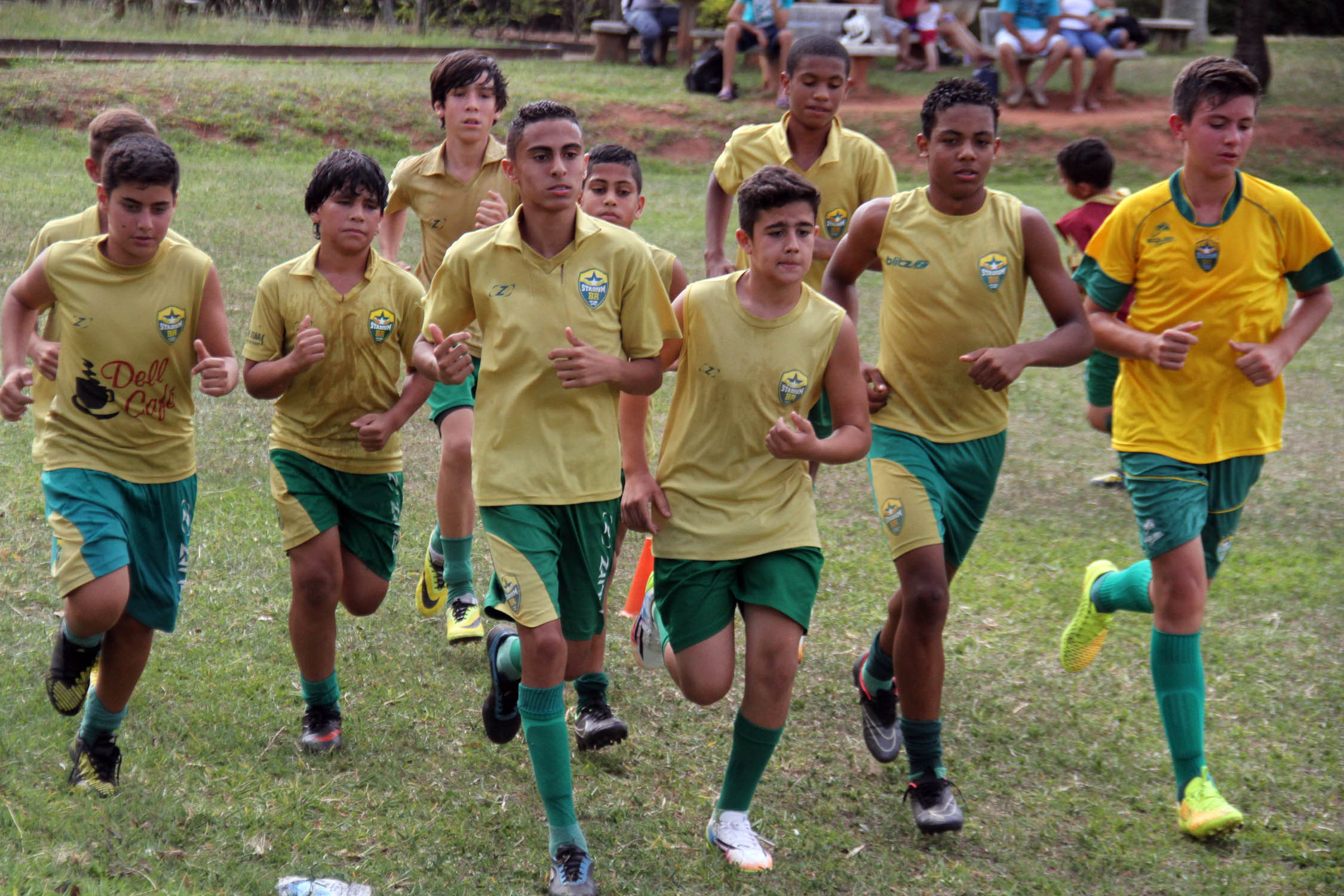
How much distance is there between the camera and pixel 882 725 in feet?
15.6

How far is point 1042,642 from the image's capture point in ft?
19.4

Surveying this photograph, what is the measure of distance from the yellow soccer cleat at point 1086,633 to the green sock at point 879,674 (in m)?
1.02

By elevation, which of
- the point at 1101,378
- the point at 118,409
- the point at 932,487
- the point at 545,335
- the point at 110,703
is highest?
the point at 545,335

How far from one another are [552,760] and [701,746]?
1.11 metres

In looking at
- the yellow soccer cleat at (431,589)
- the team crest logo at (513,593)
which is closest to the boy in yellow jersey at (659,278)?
the team crest logo at (513,593)

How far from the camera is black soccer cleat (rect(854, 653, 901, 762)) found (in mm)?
4707

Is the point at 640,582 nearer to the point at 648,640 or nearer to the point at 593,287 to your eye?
the point at 648,640

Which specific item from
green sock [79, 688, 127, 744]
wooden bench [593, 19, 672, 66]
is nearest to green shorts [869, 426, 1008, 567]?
green sock [79, 688, 127, 744]

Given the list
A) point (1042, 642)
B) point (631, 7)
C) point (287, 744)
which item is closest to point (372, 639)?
point (287, 744)

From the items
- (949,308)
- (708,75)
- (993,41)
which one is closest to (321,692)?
(949,308)

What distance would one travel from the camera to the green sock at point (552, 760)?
3820 mm

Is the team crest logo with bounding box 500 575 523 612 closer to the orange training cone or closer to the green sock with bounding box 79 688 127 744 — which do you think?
the green sock with bounding box 79 688 127 744

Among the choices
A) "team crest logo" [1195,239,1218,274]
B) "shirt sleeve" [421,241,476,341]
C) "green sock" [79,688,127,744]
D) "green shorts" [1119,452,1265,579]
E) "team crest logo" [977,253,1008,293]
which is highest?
"team crest logo" [1195,239,1218,274]

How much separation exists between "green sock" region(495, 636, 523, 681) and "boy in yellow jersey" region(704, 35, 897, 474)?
1826mm
